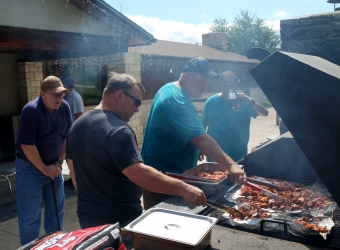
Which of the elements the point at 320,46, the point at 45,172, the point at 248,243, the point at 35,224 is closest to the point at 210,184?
the point at 248,243

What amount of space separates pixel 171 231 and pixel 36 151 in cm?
217

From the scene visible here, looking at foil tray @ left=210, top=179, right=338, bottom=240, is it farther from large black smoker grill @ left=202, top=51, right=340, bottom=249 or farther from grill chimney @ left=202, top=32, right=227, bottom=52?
grill chimney @ left=202, top=32, right=227, bottom=52

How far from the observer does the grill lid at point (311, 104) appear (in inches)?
70.7

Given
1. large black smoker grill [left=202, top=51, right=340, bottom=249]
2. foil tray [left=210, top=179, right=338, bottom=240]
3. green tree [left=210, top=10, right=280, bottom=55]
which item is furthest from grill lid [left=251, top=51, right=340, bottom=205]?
green tree [left=210, top=10, right=280, bottom=55]

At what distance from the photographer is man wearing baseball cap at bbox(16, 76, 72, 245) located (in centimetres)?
340

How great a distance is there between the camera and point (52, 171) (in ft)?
11.5

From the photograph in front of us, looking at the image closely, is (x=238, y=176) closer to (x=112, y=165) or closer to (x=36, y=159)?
(x=112, y=165)

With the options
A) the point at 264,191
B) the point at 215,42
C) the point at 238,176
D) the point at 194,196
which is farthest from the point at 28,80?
the point at 215,42

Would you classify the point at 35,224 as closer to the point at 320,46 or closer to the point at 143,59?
the point at 320,46

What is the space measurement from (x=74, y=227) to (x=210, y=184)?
2.71 m

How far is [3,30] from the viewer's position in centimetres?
609

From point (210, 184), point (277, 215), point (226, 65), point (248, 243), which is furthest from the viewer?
point (226, 65)

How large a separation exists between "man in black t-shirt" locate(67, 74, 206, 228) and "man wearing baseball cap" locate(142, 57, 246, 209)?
1.65 feet

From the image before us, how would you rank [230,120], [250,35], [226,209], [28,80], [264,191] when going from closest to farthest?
1. [226,209]
2. [264,191]
3. [230,120]
4. [28,80]
5. [250,35]
